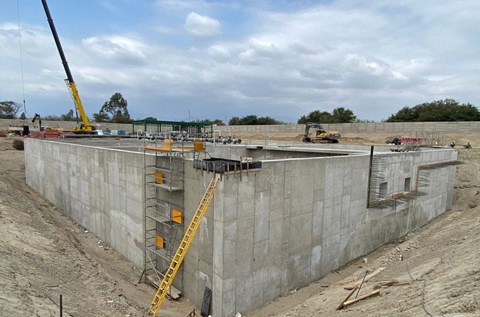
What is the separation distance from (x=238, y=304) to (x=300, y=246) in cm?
301

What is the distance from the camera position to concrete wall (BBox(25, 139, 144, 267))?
457 inches

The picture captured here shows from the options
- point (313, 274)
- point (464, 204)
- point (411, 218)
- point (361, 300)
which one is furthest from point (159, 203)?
point (464, 204)

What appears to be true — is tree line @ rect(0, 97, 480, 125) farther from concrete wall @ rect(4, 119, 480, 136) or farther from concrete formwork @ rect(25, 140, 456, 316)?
concrete formwork @ rect(25, 140, 456, 316)

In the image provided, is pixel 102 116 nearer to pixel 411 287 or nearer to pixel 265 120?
pixel 265 120

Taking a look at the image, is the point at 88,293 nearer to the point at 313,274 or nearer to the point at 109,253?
the point at 109,253

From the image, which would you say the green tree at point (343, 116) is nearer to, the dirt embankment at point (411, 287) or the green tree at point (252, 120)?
the green tree at point (252, 120)

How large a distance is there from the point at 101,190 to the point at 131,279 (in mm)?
4859

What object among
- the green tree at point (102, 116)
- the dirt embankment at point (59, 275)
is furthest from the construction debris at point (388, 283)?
the green tree at point (102, 116)

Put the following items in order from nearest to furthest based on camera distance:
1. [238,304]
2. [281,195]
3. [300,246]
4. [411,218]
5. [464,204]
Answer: [238,304] < [281,195] < [300,246] < [411,218] < [464,204]

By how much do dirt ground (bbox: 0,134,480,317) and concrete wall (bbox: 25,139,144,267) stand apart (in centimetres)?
75

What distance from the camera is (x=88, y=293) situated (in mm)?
8508

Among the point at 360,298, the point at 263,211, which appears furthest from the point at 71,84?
the point at 360,298

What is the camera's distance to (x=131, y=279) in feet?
35.8

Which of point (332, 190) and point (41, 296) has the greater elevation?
point (332, 190)
